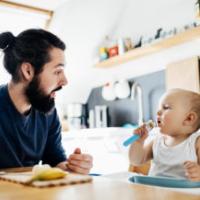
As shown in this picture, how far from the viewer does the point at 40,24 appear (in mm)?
3859

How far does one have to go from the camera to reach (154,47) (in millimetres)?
3418

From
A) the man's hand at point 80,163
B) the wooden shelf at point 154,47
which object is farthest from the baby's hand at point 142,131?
the wooden shelf at point 154,47

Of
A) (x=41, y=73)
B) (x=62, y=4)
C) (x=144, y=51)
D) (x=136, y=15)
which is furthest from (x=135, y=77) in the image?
(x=41, y=73)

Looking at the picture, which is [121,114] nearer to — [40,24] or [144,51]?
[144,51]

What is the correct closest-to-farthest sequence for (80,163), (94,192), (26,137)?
(94,192) → (80,163) → (26,137)

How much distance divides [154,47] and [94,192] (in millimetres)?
2773

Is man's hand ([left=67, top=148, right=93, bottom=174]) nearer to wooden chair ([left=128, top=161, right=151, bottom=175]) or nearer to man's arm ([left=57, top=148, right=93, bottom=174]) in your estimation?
man's arm ([left=57, top=148, right=93, bottom=174])

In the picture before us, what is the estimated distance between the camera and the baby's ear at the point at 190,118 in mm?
1588

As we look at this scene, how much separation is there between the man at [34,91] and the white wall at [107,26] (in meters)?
1.83

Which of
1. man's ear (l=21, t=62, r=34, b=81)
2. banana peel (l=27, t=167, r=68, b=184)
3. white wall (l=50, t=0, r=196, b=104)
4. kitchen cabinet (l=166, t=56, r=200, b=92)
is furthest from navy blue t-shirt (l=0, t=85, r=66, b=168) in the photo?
white wall (l=50, t=0, r=196, b=104)

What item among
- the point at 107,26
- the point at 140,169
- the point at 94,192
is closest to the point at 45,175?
the point at 94,192

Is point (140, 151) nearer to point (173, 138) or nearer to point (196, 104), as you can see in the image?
point (173, 138)

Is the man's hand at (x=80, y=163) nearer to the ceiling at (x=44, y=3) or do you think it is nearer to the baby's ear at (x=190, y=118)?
the baby's ear at (x=190, y=118)

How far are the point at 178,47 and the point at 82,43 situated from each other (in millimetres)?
1203
